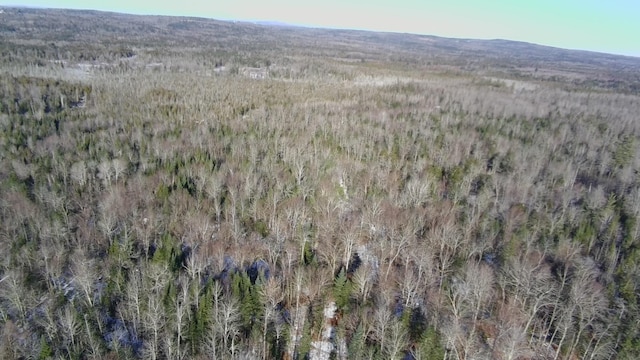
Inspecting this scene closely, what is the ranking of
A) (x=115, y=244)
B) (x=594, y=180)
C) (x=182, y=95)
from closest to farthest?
(x=115, y=244) → (x=594, y=180) → (x=182, y=95)

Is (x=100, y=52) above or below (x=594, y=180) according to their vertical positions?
above

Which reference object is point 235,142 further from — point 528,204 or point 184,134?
point 528,204

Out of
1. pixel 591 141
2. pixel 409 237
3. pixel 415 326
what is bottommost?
pixel 415 326

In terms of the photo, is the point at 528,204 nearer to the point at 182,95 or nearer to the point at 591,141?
the point at 591,141

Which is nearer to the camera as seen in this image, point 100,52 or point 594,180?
point 594,180

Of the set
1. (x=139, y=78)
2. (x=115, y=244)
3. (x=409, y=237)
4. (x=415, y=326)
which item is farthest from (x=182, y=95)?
(x=415, y=326)

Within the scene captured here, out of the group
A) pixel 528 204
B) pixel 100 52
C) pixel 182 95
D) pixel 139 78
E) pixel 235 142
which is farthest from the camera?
pixel 100 52

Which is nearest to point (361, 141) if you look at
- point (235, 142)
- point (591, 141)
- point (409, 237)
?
point (235, 142)
